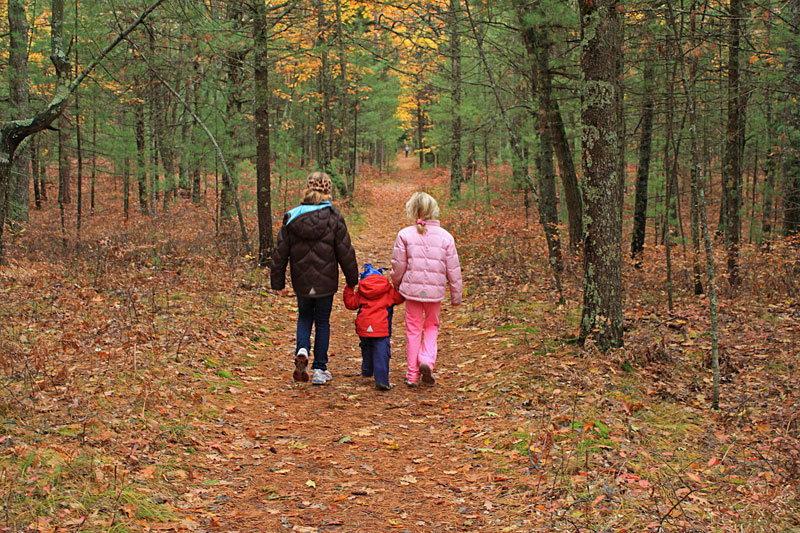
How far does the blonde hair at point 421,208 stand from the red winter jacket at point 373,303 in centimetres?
83

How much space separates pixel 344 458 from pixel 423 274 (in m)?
2.49

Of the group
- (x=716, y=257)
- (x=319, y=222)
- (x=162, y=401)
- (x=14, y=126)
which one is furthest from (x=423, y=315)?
(x=716, y=257)

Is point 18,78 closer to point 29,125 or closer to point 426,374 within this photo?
point 29,125

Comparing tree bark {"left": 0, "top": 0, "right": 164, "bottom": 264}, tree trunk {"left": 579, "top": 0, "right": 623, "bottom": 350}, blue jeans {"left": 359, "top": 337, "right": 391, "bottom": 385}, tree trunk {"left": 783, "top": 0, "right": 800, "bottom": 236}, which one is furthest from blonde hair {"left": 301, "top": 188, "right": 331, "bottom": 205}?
tree trunk {"left": 783, "top": 0, "right": 800, "bottom": 236}

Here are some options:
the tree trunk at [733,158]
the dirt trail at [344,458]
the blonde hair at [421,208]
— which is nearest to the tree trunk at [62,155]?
the blonde hair at [421,208]

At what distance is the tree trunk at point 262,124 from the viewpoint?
11211 millimetres

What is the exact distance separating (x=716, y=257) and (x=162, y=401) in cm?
1069

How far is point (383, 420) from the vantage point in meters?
5.75

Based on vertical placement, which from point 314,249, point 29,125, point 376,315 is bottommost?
point 376,315

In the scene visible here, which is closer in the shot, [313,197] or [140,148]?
[313,197]

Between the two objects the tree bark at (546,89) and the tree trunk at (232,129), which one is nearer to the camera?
the tree bark at (546,89)

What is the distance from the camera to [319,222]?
6543mm

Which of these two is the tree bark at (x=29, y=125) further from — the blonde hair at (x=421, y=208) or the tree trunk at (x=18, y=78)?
the blonde hair at (x=421, y=208)

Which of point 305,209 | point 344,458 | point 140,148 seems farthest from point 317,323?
point 140,148
